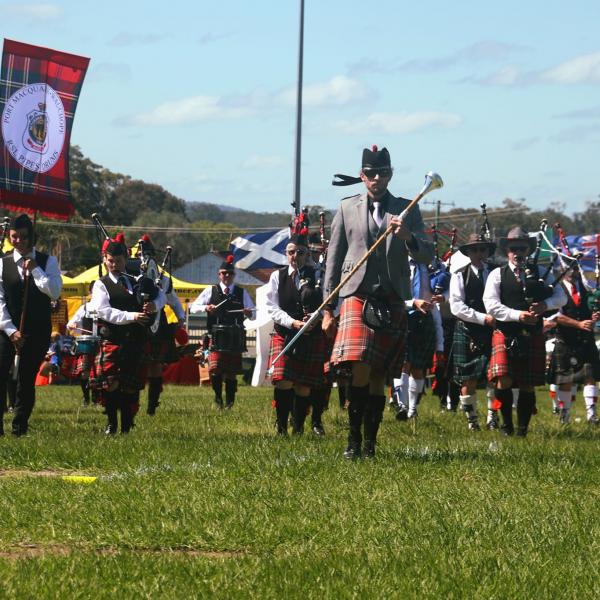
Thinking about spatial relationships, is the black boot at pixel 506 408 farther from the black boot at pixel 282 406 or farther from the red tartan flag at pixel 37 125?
the red tartan flag at pixel 37 125

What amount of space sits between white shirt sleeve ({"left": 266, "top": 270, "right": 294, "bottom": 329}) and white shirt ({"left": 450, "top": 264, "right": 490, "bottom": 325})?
1.62 meters

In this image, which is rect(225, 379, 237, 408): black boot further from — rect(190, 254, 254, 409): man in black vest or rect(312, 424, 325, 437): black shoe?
rect(312, 424, 325, 437): black shoe

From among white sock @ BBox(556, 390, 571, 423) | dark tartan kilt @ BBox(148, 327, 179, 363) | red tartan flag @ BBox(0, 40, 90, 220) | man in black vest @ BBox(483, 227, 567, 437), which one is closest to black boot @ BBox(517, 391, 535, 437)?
man in black vest @ BBox(483, 227, 567, 437)

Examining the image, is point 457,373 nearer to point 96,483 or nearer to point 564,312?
point 564,312

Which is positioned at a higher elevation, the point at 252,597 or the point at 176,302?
the point at 176,302

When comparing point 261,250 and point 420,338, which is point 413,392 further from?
point 261,250

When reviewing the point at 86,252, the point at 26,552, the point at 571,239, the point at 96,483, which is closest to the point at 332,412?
the point at 96,483

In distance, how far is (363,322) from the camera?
29.0 ft

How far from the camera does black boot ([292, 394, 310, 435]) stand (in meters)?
11.8

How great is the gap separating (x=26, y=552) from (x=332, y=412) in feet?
31.0

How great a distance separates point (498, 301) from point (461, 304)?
2.53 feet

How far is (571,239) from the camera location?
3036 centimetres

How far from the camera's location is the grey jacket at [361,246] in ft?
29.1

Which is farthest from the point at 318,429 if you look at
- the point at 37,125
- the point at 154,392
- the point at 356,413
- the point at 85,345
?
the point at 37,125
